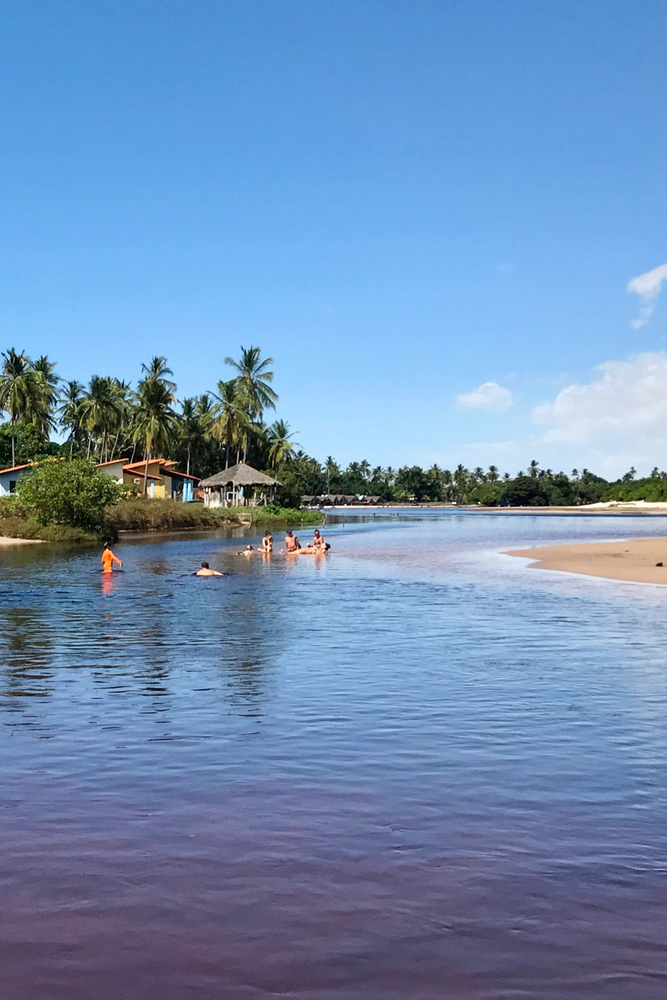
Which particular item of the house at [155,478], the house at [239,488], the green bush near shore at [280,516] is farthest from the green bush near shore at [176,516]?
the house at [155,478]

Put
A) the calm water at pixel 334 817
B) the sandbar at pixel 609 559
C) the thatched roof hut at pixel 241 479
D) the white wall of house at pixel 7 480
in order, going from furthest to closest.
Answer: the thatched roof hut at pixel 241 479 < the white wall of house at pixel 7 480 < the sandbar at pixel 609 559 < the calm water at pixel 334 817

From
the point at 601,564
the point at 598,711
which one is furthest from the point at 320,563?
the point at 598,711

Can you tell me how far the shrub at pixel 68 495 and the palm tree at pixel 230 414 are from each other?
40.0 meters

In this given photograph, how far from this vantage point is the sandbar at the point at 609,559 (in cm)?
3198

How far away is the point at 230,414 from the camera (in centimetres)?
9219

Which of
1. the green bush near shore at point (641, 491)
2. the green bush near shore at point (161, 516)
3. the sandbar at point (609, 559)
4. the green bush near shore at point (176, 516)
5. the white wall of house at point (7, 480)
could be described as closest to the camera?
the sandbar at point (609, 559)

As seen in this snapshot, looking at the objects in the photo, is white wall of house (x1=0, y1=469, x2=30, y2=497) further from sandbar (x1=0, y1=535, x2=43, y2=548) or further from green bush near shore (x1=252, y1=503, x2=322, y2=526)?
sandbar (x1=0, y1=535, x2=43, y2=548)

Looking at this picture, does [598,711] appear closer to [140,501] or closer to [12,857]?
[12,857]

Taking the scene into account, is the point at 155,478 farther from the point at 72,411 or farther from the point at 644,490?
the point at 644,490

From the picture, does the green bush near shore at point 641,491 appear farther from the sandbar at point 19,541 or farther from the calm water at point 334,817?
the calm water at point 334,817

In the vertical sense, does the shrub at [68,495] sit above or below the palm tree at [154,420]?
below

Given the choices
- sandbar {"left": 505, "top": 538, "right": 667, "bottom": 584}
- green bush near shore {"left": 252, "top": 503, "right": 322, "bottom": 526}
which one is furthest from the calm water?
green bush near shore {"left": 252, "top": 503, "right": 322, "bottom": 526}

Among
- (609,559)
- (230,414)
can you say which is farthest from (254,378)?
(609,559)

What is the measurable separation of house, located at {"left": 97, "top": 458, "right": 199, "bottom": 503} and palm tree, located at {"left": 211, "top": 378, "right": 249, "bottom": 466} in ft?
20.7
